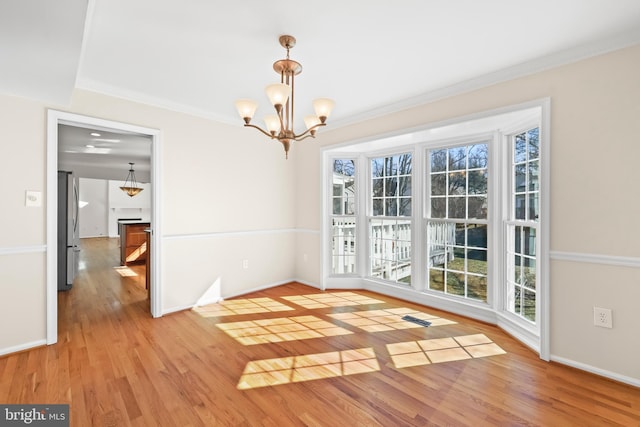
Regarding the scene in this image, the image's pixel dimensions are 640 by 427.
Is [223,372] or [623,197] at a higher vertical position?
[623,197]

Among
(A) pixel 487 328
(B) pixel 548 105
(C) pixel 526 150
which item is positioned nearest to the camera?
(B) pixel 548 105

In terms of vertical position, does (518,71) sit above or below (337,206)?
above

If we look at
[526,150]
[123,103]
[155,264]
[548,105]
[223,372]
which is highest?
[123,103]

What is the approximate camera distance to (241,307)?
369cm

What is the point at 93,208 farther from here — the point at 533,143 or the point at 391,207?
the point at 533,143

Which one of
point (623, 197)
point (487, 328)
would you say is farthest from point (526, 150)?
point (487, 328)

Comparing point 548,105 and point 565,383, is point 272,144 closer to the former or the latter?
point 548,105

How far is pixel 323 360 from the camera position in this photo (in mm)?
2414

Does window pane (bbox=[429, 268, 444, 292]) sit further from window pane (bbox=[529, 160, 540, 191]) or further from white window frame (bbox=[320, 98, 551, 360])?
window pane (bbox=[529, 160, 540, 191])

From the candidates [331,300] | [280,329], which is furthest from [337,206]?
[280,329]

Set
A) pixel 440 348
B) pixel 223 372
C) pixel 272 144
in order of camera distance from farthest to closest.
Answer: pixel 272 144 → pixel 440 348 → pixel 223 372

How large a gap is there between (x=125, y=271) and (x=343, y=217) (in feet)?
14.9

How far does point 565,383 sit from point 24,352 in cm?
437

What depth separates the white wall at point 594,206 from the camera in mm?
2082
